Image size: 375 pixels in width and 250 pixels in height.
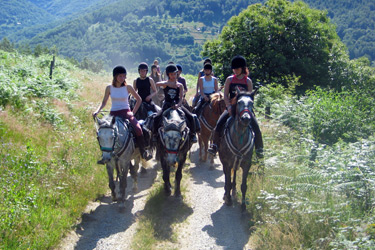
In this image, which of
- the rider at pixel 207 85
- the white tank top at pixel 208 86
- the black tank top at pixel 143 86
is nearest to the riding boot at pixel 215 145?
the black tank top at pixel 143 86

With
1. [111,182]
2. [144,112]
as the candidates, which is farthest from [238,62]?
[111,182]

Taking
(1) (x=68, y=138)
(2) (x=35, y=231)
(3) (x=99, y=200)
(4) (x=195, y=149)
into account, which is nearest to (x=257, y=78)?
(4) (x=195, y=149)

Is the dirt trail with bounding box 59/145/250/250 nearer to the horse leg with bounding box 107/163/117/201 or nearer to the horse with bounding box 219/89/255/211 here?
the horse leg with bounding box 107/163/117/201

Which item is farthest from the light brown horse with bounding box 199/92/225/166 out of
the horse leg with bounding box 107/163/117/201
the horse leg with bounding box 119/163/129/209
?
the horse leg with bounding box 107/163/117/201

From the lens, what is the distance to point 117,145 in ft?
24.8

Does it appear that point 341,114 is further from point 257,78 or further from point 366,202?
point 257,78

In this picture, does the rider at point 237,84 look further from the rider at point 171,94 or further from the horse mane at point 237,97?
the rider at point 171,94

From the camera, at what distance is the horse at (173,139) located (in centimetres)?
741

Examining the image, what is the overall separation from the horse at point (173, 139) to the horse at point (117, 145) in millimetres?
939

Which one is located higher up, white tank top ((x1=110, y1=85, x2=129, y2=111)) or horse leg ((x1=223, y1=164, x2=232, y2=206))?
white tank top ((x1=110, y1=85, x2=129, y2=111))

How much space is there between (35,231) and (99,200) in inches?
102

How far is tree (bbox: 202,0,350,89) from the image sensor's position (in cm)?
2214

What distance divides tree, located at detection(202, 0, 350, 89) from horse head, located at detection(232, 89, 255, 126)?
1515 centimetres

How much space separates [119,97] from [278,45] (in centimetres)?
1769
